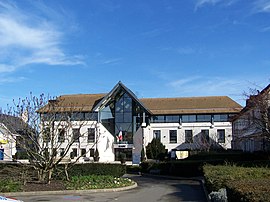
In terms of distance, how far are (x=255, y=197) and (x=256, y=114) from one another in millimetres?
22343

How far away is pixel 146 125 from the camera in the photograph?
202 feet

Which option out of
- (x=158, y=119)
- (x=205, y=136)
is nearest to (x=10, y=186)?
(x=205, y=136)

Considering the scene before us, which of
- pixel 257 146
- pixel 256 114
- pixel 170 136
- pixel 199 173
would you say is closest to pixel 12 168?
pixel 199 173

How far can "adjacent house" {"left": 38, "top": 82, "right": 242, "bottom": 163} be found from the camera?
197ft

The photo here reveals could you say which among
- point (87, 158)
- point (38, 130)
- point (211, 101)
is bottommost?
point (87, 158)

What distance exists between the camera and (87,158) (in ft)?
195

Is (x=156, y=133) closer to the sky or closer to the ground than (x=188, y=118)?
closer to the ground

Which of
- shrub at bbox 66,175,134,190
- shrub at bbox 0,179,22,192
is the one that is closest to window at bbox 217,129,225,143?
shrub at bbox 66,175,134,190

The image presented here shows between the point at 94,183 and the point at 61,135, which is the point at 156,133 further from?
the point at 94,183

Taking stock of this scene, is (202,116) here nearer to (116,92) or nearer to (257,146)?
(116,92)

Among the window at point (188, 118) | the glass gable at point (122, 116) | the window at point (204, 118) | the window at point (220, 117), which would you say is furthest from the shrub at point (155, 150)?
the window at point (220, 117)

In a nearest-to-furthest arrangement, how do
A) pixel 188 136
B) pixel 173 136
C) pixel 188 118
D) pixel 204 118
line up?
pixel 204 118, pixel 188 136, pixel 188 118, pixel 173 136

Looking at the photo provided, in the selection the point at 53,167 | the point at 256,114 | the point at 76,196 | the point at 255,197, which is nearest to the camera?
the point at 255,197

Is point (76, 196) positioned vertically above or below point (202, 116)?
below
